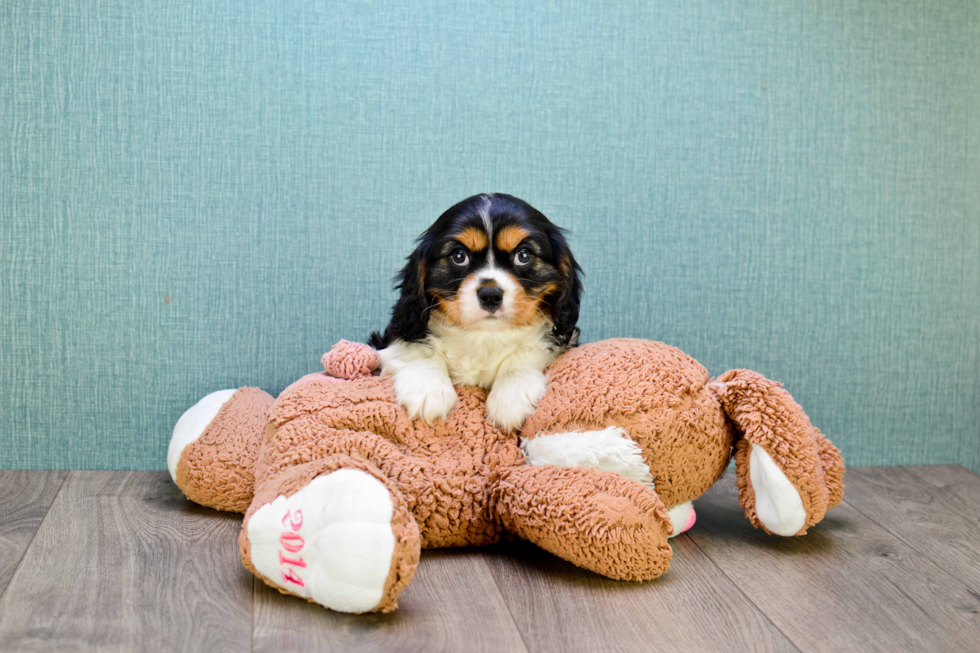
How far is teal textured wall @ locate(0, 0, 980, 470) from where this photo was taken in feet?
7.75

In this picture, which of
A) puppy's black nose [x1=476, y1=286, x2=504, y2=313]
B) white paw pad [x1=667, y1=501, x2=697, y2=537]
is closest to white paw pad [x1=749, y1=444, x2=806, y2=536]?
white paw pad [x1=667, y1=501, x2=697, y2=537]

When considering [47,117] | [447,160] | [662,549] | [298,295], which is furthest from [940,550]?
[47,117]

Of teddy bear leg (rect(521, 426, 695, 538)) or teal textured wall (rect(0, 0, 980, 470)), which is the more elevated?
teal textured wall (rect(0, 0, 980, 470))

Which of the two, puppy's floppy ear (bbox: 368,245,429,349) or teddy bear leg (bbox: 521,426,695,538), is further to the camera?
puppy's floppy ear (bbox: 368,245,429,349)

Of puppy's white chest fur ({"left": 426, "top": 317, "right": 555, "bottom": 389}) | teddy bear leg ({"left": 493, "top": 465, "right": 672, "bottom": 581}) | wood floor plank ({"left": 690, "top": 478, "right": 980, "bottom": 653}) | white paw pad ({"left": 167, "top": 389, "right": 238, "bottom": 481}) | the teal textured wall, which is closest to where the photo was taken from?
wood floor plank ({"left": 690, "top": 478, "right": 980, "bottom": 653})

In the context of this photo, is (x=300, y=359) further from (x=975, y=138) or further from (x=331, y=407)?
(x=975, y=138)

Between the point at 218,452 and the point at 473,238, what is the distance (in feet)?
2.83

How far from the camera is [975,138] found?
8.70 ft

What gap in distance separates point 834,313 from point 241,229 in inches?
73.4

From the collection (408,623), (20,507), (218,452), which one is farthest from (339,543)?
(20,507)

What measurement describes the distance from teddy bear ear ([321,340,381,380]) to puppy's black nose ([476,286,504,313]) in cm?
39

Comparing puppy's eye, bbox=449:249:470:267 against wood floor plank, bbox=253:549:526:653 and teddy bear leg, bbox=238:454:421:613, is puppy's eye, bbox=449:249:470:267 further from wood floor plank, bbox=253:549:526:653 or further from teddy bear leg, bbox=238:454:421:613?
wood floor plank, bbox=253:549:526:653

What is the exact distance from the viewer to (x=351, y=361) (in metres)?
2.01

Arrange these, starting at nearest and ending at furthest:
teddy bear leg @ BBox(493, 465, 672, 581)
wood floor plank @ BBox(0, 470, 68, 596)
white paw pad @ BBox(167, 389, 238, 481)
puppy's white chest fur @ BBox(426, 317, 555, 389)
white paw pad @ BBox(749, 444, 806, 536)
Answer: teddy bear leg @ BBox(493, 465, 672, 581) → wood floor plank @ BBox(0, 470, 68, 596) → white paw pad @ BBox(749, 444, 806, 536) → puppy's white chest fur @ BBox(426, 317, 555, 389) → white paw pad @ BBox(167, 389, 238, 481)
